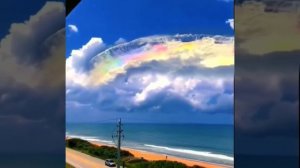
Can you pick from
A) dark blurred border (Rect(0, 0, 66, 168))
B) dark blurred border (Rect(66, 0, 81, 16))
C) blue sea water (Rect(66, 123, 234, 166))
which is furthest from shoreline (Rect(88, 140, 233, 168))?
dark blurred border (Rect(66, 0, 81, 16))

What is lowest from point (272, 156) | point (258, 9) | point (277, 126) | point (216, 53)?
point (272, 156)

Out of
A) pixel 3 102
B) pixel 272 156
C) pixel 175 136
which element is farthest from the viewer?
pixel 175 136

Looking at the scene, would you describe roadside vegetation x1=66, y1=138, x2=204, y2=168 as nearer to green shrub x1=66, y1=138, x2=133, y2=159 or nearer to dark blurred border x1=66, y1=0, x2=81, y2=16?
→ green shrub x1=66, y1=138, x2=133, y2=159

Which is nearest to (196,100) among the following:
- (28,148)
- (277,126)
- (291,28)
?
(277,126)

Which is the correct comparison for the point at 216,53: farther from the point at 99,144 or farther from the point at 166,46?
the point at 99,144

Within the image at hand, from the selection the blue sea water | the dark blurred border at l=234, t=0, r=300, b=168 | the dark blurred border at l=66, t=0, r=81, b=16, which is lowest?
the blue sea water

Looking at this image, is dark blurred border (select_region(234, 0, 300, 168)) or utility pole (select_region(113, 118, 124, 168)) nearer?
dark blurred border (select_region(234, 0, 300, 168))

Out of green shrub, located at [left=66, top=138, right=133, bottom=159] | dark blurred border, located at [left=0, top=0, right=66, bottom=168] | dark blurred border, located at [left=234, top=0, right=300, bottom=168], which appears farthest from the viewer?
green shrub, located at [left=66, top=138, right=133, bottom=159]

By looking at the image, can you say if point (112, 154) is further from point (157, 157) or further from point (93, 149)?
point (157, 157)

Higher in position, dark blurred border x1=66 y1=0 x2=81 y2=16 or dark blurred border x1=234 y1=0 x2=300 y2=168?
dark blurred border x1=66 y1=0 x2=81 y2=16
